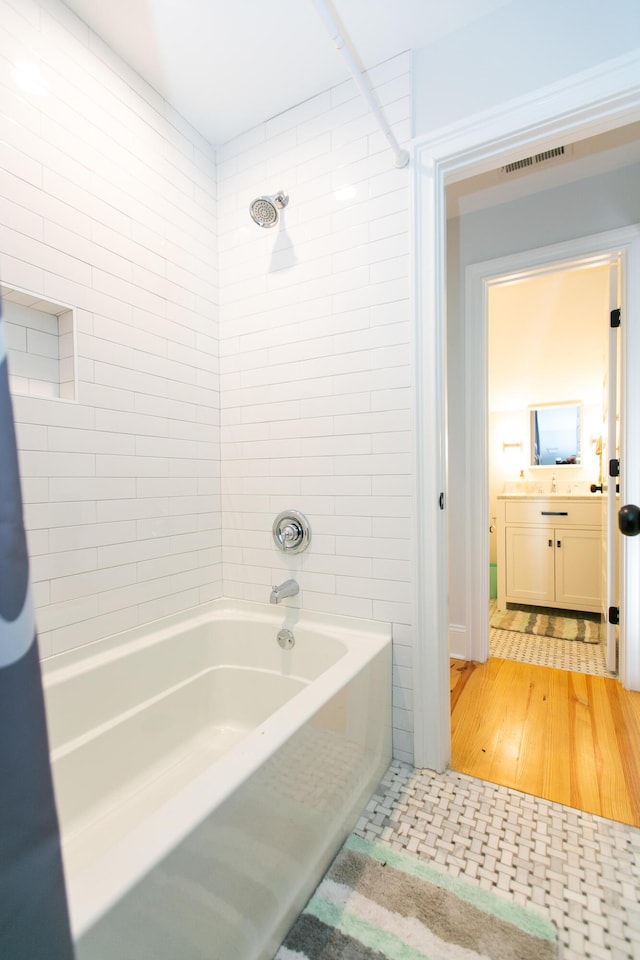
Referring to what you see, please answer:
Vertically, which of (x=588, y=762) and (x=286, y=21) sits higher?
(x=286, y=21)

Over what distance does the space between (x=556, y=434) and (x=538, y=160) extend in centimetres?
246

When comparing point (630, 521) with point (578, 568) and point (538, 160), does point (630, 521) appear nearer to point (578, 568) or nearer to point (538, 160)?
point (538, 160)

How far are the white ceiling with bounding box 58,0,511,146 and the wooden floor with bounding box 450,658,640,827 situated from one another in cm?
258

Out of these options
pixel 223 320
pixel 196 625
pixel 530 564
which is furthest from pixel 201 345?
pixel 530 564

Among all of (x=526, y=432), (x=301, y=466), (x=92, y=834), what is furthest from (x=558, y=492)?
(x=92, y=834)

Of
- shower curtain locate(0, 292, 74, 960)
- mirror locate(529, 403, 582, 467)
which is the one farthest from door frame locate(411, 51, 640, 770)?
mirror locate(529, 403, 582, 467)

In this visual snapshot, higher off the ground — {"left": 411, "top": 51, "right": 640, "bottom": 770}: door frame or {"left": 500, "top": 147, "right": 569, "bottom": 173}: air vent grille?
{"left": 500, "top": 147, "right": 569, "bottom": 173}: air vent grille

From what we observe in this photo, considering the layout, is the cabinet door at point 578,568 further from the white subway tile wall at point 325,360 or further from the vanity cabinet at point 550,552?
the white subway tile wall at point 325,360

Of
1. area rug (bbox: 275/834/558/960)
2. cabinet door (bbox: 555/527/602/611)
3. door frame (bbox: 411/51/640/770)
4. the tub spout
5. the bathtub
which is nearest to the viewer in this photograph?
the bathtub

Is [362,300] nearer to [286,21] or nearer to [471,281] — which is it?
[286,21]

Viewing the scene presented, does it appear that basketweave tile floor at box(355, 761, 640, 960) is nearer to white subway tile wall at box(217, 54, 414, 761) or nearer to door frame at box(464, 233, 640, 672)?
white subway tile wall at box(217, 54, 414, 761)

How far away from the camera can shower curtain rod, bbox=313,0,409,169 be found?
0.99m

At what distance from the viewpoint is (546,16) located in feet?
4.44

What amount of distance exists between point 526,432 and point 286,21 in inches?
138
